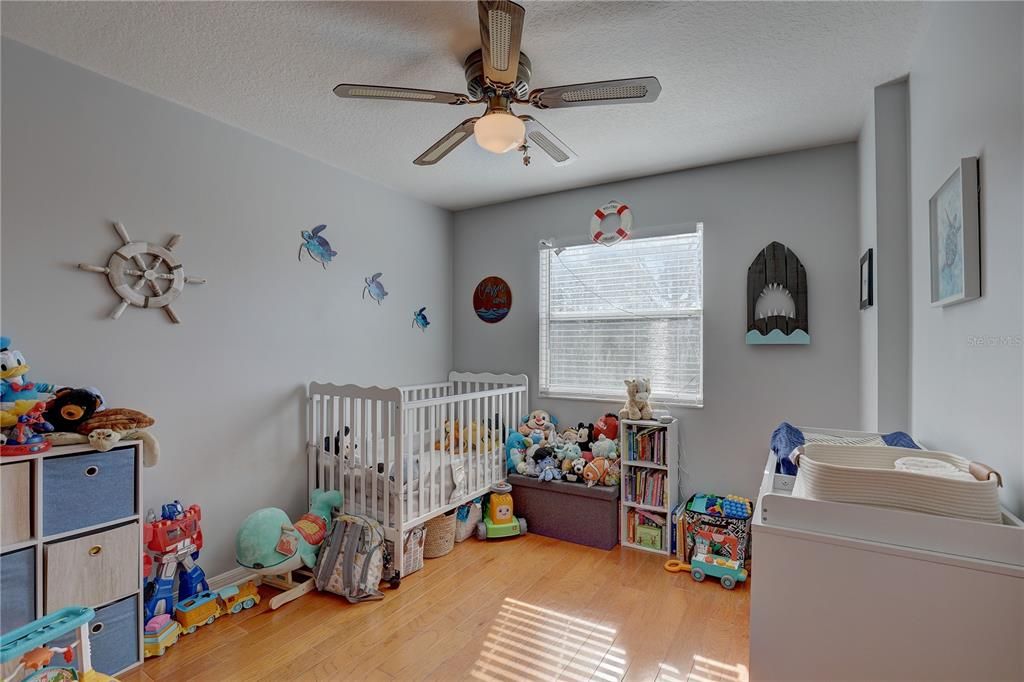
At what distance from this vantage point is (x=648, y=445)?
9.95 feet

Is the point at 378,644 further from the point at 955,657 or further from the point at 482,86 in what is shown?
the point at 482,86

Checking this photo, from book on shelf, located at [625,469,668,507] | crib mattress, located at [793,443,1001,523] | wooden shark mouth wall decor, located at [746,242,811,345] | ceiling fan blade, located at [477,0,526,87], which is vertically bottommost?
book on shelf, located at [625,469,668,507]

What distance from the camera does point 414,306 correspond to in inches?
149

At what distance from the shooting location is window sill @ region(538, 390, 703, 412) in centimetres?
316

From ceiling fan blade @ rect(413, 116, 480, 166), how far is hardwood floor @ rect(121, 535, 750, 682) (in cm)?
215

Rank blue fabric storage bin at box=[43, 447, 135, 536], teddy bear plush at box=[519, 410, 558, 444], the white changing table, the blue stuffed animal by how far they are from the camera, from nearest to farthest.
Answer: the white changing table → blue fabric storage bin at box=[43, 447, 135, 536] → the blue stuffed animal → teddy bear plush at box=[519, 410, 558, 444]

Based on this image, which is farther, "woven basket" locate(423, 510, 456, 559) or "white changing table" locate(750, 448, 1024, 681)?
"woven basket" locate(423, 510, 456, 559)

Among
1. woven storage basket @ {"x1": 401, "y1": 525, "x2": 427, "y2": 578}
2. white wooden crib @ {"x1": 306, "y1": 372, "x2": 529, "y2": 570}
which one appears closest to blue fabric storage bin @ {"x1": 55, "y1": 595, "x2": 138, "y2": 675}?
white wooden crib @ {"x1": 306, "y1": 372, "x2": 529, "y2": 570}

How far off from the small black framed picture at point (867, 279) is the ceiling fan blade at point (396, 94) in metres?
2.03

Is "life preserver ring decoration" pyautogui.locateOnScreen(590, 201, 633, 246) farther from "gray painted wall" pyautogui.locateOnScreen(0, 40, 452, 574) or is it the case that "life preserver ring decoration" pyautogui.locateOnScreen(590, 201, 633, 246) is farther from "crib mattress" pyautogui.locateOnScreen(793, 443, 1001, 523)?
"crib mattress" pyautogui.locateOnScreen(793, 443, 1001, 523)

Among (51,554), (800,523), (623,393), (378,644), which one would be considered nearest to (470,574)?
(378,644)

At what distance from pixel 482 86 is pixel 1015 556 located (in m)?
2.10

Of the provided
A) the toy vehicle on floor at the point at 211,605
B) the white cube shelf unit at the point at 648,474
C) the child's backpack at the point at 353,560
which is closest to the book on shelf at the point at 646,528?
the white cube shelf unit at the point at 648,474

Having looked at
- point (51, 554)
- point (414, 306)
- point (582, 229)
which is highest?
point (582, 229)
